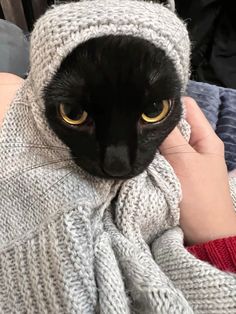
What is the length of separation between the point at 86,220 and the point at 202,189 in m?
0.25

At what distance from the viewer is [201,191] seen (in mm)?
781

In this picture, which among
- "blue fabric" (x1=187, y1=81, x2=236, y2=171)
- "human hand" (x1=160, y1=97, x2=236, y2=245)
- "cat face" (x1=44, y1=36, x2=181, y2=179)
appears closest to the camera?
"cat face" (x1=44, y1=36, x2=181, y2=179)

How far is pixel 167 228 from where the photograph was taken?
0.76 metres

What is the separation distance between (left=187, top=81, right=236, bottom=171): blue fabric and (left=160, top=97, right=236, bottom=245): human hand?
227mm

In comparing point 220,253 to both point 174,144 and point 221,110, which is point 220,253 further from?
point 221,110

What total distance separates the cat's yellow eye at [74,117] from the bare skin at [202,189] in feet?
0.67

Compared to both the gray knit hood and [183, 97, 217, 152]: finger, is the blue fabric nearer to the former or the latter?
[183, 97, 217, 152]: finger

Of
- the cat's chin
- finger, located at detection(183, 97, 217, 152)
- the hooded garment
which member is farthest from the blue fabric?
the cat's chin

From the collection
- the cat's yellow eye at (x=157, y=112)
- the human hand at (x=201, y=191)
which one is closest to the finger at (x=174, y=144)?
the human hand at (x=201, y=191)

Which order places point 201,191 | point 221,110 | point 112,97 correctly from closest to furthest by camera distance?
point 112,97
point 201,191
point 221,110

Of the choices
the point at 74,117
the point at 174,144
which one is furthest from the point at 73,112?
the point at 174,144

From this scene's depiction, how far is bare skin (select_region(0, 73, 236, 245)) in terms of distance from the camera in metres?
0.76

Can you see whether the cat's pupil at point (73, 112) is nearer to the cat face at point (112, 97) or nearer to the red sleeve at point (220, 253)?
the cat face at point (112, 97)

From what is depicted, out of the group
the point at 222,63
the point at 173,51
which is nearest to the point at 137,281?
the point at 173,51
